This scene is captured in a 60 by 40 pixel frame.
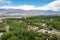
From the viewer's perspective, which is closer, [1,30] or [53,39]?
[53,39]

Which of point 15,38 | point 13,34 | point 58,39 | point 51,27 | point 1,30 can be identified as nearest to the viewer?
point 15,38

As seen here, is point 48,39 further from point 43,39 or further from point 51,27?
point 51,27

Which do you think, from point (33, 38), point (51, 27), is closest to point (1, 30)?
point (51, 27)

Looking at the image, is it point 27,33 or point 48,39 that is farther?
point 48,39

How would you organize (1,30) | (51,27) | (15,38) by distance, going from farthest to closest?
(51,27) → (1,30) → (15,38)

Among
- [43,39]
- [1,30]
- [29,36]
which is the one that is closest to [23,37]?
[29,36]

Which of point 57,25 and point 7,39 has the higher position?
point 7,39

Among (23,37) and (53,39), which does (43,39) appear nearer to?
(53,39)

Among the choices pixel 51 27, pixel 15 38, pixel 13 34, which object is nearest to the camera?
pixel 15 38

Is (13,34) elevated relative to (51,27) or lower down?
elevated
